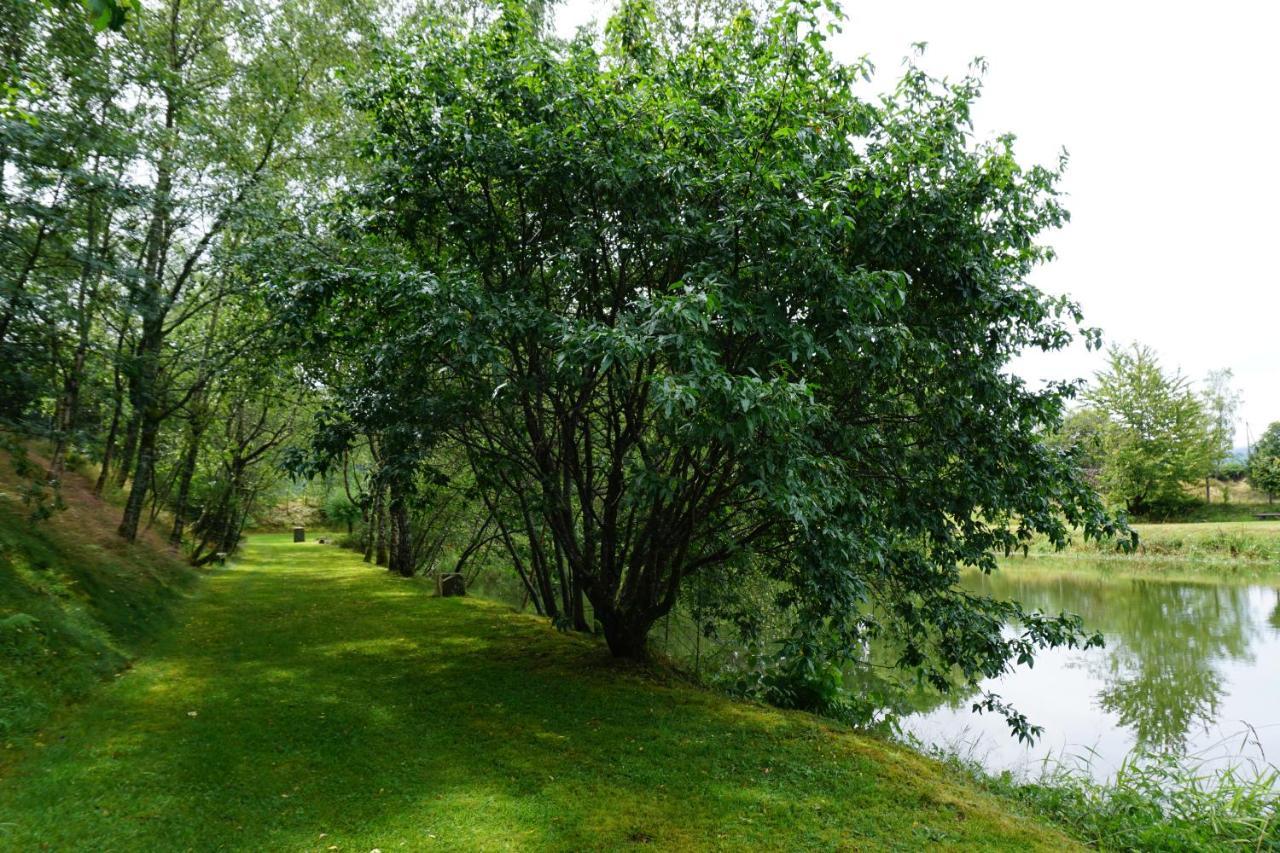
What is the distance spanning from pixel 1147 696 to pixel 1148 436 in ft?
112

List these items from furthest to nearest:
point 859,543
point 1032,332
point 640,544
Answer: point 640,544
point 1032,332
point 859,543

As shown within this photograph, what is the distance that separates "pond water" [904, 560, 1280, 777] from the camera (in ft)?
31.2

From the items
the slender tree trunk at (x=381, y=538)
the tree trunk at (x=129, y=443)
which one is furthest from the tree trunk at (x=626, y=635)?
the slender tree trunk at (x=381, y=538)

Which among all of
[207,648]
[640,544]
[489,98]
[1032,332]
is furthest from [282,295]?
[1032,332]

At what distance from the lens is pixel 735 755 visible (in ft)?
20.9

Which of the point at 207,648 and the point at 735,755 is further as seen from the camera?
the point at 207,648

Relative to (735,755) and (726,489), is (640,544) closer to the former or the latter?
(726,489)

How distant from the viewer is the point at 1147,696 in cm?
1170

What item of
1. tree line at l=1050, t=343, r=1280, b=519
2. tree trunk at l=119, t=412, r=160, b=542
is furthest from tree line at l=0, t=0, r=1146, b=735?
tree line at l=1050, t=343, r=1280, b=519

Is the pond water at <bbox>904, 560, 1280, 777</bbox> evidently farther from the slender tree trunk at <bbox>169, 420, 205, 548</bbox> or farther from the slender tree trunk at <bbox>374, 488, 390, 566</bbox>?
the slender tree trunk at <bbox>374, 488, 390, 566</bbox>

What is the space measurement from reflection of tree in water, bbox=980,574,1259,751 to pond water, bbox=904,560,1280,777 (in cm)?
2

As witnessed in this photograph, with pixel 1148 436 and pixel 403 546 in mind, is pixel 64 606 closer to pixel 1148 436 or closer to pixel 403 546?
pixel 403 546

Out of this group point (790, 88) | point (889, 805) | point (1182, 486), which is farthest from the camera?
point (1182, 486)

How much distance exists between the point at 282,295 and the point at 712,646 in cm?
1085
